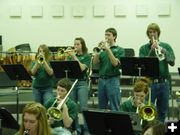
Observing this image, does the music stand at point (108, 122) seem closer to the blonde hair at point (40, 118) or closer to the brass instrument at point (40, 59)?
the blonde hair at point (40, 118)

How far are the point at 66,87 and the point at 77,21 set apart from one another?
7772 mm

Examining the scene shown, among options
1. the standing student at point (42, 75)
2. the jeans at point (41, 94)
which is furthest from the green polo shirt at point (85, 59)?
the jeans at point (41, 94)

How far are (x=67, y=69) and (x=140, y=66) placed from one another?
1356 mm

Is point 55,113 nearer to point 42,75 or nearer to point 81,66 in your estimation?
point 81,66

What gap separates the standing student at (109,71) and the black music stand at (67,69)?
0.45 m

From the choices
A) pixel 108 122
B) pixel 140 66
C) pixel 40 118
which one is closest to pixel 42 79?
pixel 140 66

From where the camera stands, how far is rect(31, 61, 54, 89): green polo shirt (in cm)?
862

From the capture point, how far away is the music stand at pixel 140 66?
770cm

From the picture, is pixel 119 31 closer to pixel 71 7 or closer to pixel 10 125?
pixel 71 7

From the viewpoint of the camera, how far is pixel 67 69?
26.9 ft

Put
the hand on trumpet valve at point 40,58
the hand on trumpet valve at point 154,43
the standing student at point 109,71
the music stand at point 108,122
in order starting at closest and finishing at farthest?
1. the music stand at point 108,122
2. the hand on trumpet valve at point 154,43
3. the standing student at point 109,71
4. the hand on trumpet valve at point 40,58

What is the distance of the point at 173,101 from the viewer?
410 inches

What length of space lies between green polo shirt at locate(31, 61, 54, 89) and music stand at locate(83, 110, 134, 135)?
328cm

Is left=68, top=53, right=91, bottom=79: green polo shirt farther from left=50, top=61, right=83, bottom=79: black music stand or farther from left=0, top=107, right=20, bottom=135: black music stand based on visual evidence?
left=0, top=107, right=20, bottom=135: black music stand
